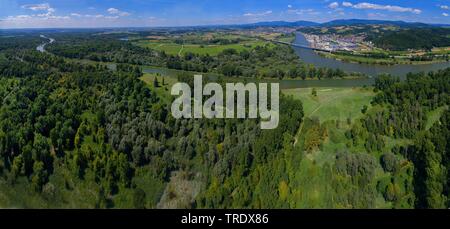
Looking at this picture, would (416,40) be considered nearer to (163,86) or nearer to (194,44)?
(194,44)

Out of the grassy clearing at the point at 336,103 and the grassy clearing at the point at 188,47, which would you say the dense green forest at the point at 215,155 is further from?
the grassy clearing at the point at 188,47

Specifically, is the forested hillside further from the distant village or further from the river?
the river

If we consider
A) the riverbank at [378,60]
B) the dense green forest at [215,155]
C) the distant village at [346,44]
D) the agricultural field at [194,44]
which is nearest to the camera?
the dense green forest at [215,155]

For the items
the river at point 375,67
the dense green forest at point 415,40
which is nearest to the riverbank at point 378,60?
the river at point 375,67

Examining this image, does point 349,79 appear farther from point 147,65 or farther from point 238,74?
point 147,65

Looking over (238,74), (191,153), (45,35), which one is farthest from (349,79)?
(45,35)

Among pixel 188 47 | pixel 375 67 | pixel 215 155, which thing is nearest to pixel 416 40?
pixel 375 67
